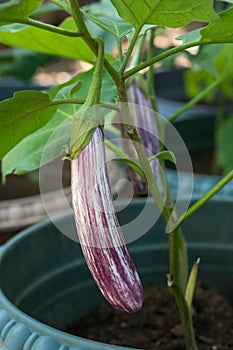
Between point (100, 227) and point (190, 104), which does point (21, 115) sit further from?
point (190, 104)

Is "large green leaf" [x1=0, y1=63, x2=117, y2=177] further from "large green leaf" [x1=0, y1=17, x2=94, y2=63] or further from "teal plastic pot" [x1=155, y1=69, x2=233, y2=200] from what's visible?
"teal plastic pot" [x1=155, y1=69, x2=233, y2=200]

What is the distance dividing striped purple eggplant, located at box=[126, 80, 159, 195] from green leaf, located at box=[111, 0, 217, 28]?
18 centimetres

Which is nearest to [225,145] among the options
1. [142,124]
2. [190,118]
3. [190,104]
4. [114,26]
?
[190,118]

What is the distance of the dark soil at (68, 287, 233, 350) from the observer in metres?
0.63

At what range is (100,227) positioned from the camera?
386 millimetres

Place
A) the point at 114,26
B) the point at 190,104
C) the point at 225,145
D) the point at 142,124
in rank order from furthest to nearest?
the point at 225,145 < the point at 190,104 < the point at 142,124 < the point at 114,26

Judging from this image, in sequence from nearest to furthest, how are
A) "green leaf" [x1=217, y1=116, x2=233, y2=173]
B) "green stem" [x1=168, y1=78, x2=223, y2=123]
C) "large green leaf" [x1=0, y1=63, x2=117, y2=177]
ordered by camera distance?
"large green leaf" [x1=0, y1=63, x2=117, y2=177] < "green stem" [x1=168, y1=78, x2=223, y2=123] < "green leaf" [x1=217, y1=116, x2=233, y2=173]

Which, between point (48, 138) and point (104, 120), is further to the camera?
point (48, 138)

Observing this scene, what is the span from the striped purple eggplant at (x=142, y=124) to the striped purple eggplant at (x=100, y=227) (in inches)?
7.7

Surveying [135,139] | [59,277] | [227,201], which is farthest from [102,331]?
[135,139]

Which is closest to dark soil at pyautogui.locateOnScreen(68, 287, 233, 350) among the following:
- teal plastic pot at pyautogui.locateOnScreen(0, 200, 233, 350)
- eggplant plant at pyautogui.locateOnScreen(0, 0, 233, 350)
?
teal plastic pot at pyautogui.locateOnScreen(0, 200, 233, 350)

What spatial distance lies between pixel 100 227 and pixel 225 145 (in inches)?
32.4

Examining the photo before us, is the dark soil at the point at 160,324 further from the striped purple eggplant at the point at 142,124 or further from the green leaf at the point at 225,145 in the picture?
the green leaf at the point at 225,145

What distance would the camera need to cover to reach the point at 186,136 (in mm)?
1245
